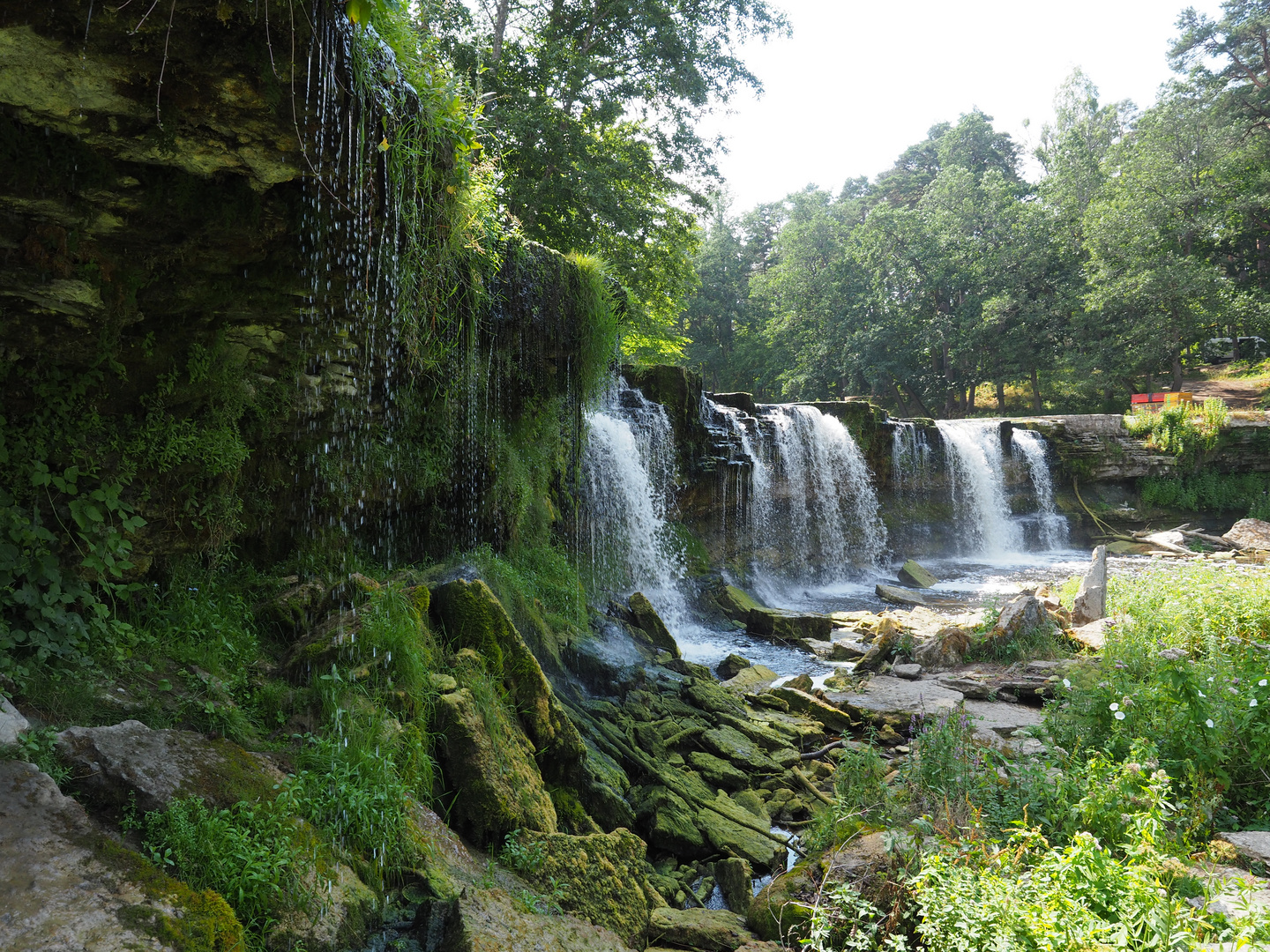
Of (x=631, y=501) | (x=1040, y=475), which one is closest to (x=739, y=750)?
(x=631, y=501)

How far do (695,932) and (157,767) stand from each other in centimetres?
264

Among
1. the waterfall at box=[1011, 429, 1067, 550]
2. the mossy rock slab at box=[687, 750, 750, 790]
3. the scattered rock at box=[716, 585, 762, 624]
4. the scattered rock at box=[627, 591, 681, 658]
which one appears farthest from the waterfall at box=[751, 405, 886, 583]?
the mossy rock slab at box=[687, 750, 750, 790]

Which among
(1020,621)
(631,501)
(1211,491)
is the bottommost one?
(1020,621)

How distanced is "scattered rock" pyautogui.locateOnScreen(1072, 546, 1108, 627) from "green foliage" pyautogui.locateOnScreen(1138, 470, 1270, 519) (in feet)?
48.7

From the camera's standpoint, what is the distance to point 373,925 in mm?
2699

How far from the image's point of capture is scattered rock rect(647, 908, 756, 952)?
138 inches

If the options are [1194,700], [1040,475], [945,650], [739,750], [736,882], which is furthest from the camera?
[1040,475]

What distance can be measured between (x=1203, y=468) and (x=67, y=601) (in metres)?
26.5

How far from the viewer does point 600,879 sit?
3582 mm

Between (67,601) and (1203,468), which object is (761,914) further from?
(1203,468)

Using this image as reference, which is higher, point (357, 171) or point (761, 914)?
point (357, 171)

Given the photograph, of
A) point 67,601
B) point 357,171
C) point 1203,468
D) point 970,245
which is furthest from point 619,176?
point 970,245

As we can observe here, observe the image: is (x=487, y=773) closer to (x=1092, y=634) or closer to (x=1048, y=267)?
(x=1092, y=634)

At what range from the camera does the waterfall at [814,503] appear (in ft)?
53.3
